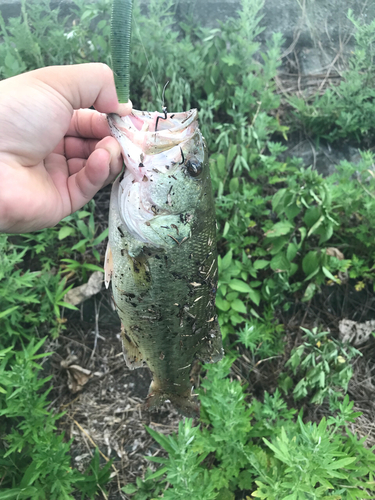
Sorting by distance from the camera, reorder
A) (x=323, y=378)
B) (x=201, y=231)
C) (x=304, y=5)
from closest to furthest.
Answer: (x=201, y=231)
(x=323, y=378)
(x=304, y=5)

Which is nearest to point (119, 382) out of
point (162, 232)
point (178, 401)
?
point (178, 401)

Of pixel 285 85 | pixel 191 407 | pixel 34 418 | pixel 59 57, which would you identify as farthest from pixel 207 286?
pixel 285 85

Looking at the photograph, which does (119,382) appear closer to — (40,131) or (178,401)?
(178,401)

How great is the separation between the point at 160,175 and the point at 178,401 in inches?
55.9

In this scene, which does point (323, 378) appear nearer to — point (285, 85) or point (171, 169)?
point (171, 169)

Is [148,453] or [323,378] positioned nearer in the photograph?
[323,378]

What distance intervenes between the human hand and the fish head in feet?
0.29

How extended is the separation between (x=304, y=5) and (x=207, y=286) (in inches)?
181

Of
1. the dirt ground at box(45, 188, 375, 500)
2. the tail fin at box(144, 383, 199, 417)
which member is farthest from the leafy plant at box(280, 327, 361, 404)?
the tail fin at box(144, 383, 199, 417)

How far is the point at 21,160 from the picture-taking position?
1523 mm

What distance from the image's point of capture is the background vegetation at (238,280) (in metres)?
1.98

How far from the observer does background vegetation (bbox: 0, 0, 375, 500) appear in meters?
1.98

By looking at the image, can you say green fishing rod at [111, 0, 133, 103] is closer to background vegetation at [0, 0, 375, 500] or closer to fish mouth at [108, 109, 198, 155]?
fish mouth at [108, 109, 198, 155]

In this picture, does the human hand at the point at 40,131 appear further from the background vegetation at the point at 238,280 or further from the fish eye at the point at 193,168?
the background vegetation at the point at 238,280
